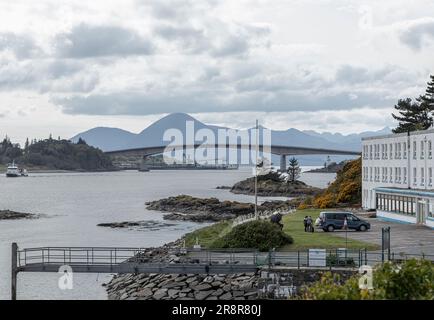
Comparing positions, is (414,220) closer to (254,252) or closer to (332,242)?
(332,242)

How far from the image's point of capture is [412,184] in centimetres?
6406

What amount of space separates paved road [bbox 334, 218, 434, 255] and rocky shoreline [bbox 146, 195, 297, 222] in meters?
38.1

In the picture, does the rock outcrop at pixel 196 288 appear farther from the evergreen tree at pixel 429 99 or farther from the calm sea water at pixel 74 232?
the evergreen tree at pixel 429 99

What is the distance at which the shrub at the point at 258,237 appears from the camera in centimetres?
4281

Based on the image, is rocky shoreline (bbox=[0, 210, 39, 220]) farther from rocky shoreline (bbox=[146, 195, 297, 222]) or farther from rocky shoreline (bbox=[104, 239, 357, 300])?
rocky shoreline (bbox=[104, 239, 357, 300])

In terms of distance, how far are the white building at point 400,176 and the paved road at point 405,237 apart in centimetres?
191

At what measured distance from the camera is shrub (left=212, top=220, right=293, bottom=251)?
4281 centimetres

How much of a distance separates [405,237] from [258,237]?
10860 mm

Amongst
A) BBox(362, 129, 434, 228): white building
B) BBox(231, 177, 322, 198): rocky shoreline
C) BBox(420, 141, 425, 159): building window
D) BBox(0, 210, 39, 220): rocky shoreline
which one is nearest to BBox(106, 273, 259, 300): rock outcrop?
BBox(362, 129, 434, 228): white building

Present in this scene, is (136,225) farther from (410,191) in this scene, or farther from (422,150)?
(410,191)

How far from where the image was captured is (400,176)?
66938mm
